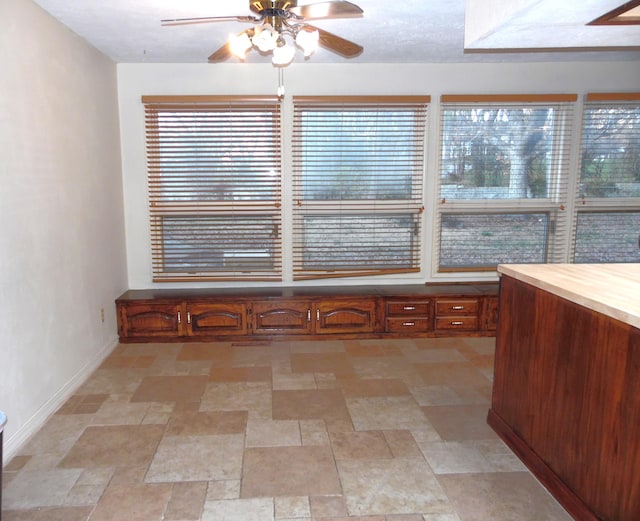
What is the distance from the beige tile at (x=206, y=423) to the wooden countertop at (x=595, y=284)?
182cm

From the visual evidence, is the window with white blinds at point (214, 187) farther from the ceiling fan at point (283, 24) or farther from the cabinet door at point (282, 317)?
the ceiling fan at point (283, 24)

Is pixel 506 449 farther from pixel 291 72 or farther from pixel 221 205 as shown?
pixel 291 72

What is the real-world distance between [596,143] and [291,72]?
10.2 feet

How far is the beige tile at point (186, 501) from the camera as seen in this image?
2.00 meters

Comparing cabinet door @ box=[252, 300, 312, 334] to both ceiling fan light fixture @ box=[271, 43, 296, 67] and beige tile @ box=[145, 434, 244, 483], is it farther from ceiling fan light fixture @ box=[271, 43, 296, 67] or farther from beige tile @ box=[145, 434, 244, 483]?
ceiling fan light fixture @ box=[271, 43, 296, 67]

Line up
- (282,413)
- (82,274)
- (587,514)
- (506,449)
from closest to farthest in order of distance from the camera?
(587,514) < (506,449) < (282,413) < (82,274)

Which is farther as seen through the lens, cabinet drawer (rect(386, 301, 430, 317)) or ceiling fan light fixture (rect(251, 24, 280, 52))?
cabinet drawer (rect(386, 301, 430, 317))

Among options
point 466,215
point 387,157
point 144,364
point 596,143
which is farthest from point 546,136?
point 144,364

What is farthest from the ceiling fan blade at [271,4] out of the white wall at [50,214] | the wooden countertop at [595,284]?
the wooden countertop at [595,284]

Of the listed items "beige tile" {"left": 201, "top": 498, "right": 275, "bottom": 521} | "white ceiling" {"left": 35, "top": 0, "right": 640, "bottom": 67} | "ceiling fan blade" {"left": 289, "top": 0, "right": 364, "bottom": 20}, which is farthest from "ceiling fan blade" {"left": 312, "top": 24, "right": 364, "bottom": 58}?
"beige tile" {"left": 201, "top": 498, "right": 275, "bottom": 521}

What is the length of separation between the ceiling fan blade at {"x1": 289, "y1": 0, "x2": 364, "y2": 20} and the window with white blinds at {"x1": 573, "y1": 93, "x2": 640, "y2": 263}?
3.31 meters

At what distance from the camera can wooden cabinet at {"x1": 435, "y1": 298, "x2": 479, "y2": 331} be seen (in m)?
4.33

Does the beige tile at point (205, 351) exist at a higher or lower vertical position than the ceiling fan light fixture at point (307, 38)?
lower

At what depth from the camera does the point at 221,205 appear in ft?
14.6
